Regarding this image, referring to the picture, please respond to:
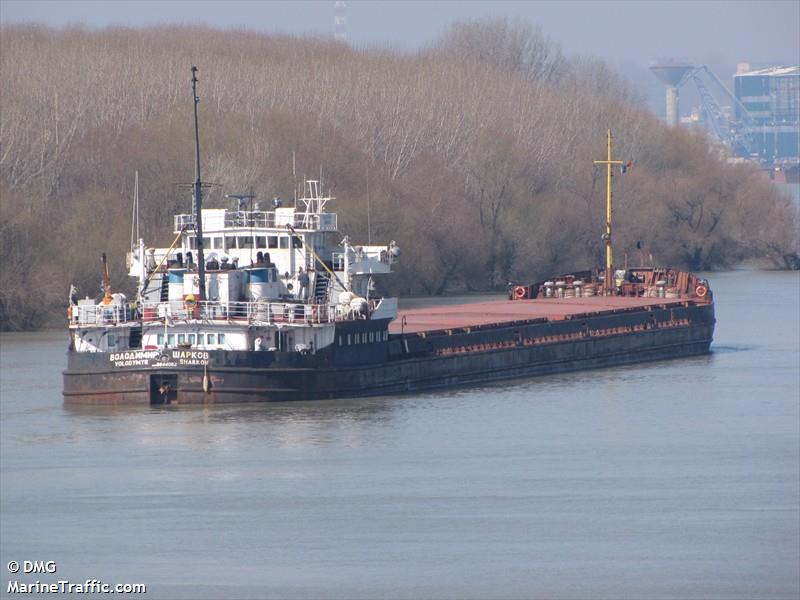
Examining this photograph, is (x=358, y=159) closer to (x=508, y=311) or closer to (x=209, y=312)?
(x=508, y=311)

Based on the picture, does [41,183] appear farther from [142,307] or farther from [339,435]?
[339,435]

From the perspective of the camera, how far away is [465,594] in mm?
19984

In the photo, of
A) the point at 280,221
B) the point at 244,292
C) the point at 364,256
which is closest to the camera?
the point at 244,292

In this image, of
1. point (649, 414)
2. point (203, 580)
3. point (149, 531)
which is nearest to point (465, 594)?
point (203, 580)

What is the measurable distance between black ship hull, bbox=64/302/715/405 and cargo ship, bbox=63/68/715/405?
1.0 inches

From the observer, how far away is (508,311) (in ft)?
149

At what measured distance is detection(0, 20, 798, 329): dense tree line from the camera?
5544cm

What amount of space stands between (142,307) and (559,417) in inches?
330

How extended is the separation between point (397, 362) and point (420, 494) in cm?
1117

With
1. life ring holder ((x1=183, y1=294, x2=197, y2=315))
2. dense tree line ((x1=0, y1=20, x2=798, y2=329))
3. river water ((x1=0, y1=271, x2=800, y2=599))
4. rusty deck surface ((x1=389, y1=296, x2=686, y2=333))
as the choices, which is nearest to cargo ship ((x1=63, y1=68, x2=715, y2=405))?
life ring holder ((x1=183, y1=294, x2=197, y2=315))

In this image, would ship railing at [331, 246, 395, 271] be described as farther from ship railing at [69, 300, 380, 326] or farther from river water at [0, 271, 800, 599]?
river water at [0, 271, 800, 599]

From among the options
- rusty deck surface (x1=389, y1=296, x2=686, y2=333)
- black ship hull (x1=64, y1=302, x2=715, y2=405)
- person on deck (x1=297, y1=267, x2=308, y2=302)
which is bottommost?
black ship hull (x1=64, y1=302, x2=715, y2=405)

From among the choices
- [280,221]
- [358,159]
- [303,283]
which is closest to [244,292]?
[303,283]

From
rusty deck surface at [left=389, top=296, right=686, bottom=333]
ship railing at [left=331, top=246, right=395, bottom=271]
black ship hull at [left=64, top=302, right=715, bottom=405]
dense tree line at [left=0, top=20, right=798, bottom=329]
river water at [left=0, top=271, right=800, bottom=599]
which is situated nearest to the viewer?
river water at [left=0, top=271, right=800, bottom=599]
